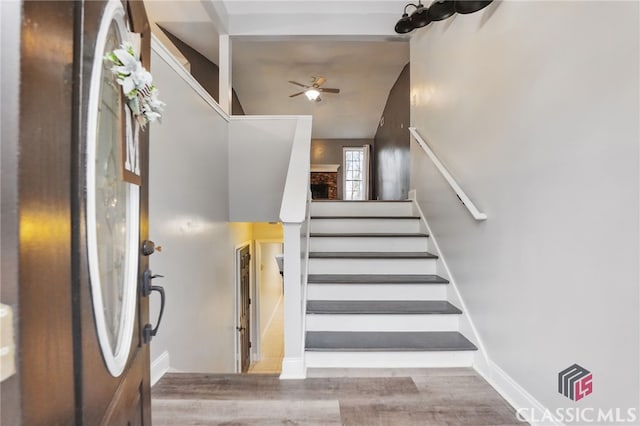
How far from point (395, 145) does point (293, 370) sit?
17.1 ft

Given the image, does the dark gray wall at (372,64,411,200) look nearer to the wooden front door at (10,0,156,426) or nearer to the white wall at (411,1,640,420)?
the white wall at (411,1,640,420)

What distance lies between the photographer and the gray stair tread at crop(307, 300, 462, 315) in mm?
2307

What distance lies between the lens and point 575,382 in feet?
4.30

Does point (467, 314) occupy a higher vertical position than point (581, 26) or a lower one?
lower

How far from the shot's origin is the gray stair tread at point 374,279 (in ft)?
8.38

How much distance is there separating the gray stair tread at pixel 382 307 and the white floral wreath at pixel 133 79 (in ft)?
5.86

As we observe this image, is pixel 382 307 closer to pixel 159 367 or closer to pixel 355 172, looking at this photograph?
pixel 159 367

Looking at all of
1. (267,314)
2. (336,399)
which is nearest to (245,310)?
(267,314)

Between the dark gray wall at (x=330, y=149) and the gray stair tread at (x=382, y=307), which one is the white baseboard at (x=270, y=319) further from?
the gray stair tread at (x=382, y=307)

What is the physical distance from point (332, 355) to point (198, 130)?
202 cm

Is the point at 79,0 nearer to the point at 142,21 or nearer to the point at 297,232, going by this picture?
the point at 142,21

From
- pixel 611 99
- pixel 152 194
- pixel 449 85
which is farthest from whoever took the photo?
pixel 449 85

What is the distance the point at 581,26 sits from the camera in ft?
4.17

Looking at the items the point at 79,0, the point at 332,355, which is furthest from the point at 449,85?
the point at 79,0
